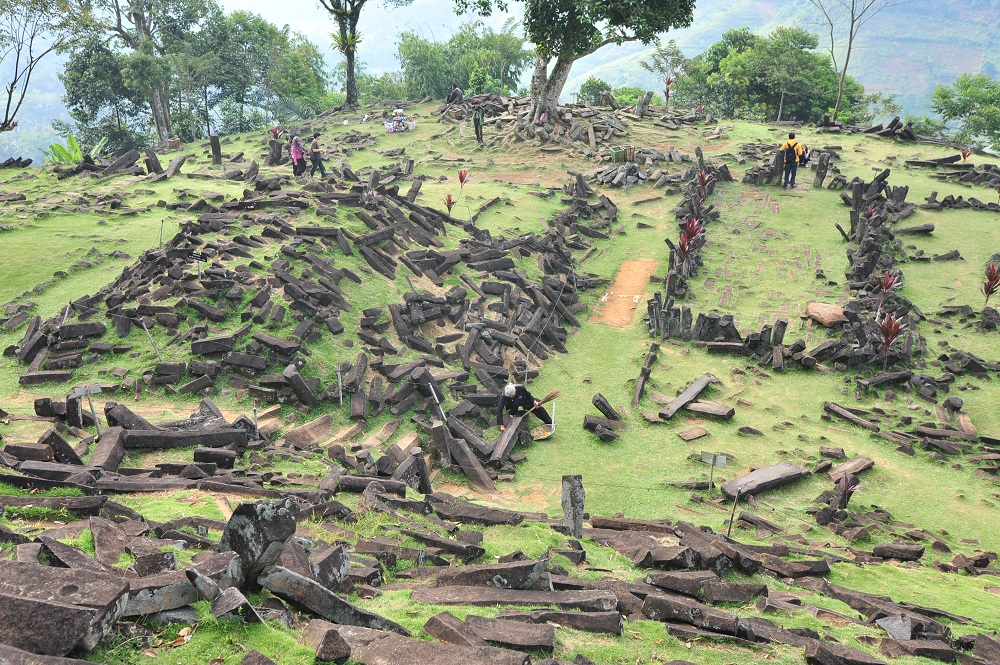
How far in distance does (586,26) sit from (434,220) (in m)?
15.0

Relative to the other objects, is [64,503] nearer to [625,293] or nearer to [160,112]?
[625,293]

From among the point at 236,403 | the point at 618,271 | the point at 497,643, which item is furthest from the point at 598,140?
the point at 497,643

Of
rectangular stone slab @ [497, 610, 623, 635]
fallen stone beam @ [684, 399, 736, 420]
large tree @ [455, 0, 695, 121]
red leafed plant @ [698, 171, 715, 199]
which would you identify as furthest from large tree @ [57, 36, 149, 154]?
rectangular stone slab @ [497, 610, 623, 635]

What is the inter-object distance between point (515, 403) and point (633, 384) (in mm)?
3717

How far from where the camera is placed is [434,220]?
2120 centimetres

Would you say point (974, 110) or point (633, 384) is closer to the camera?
point (633, 384)

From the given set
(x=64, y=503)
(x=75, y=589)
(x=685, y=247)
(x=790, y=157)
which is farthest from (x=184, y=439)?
(x=790, y=157)

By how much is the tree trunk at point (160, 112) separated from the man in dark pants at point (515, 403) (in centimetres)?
3875

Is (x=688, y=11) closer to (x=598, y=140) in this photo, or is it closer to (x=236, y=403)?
(x=598, y=140)

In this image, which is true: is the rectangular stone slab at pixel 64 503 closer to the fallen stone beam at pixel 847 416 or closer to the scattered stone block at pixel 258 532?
the scattered stone block at pixel 258 532

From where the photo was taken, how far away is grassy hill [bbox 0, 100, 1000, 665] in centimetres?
759

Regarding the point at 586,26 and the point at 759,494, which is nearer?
the point at 759,494

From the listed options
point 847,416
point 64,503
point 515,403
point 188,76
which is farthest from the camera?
point 188,76

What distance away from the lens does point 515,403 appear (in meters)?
13.3
